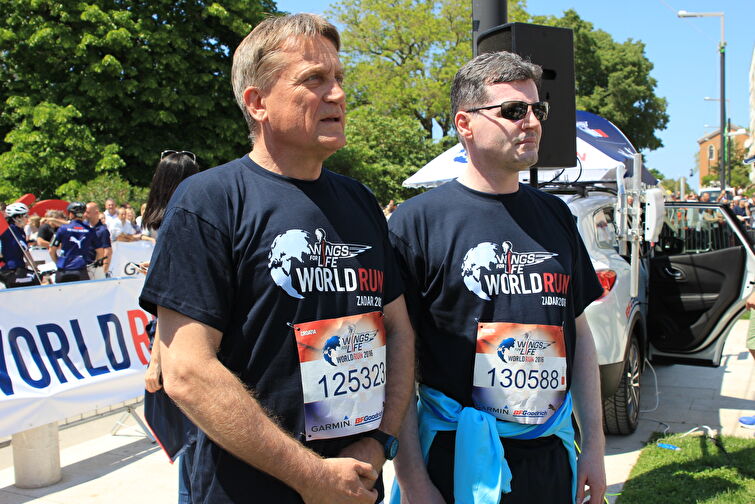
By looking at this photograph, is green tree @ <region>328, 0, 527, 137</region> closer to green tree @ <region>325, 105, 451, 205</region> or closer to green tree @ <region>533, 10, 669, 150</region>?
green tree @ <region>325, 105, 451, 205</region>

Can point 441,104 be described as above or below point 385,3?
below

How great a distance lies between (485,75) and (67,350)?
3836 millimetres

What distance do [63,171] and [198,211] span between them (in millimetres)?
22313

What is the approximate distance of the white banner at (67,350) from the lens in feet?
14.5

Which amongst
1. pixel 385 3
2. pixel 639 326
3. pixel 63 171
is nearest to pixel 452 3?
pixel 385 3

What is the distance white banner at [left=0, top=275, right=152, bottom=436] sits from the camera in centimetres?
442

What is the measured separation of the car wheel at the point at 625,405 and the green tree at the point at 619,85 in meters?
38.5

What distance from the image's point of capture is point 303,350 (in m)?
1.64

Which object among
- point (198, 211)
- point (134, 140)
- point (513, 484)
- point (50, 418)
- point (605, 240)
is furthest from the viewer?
point (134, 140)

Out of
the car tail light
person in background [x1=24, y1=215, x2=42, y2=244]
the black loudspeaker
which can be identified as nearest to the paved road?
the car tail light

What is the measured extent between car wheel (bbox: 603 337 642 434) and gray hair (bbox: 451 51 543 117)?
3.52m

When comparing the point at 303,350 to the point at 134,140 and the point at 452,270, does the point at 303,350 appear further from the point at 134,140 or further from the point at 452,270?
the point at 134,140

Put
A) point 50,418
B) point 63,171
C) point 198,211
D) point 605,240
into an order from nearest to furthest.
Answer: point 198,211, point 50,418, point 605,240, point 63,171

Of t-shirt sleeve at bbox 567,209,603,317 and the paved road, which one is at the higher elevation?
t-shirt sleeve at bbox 567,209,603,317
